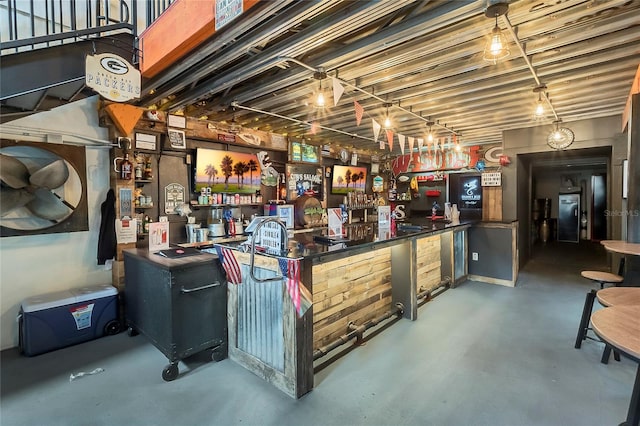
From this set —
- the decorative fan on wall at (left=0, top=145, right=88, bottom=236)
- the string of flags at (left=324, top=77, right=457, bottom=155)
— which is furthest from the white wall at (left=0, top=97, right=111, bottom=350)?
the string of flags at (left=324, top=77, right=457, bottom=155)

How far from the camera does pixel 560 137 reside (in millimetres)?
5797

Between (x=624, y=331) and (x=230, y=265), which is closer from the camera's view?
(x=624, y=331)

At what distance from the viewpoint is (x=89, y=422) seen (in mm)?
2180

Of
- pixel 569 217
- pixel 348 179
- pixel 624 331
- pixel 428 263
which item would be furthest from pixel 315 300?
pixel 569 217

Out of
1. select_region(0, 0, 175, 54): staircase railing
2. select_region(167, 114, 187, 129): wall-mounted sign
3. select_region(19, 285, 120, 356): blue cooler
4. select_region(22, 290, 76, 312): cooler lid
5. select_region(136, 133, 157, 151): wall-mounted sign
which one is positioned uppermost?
select_region(0, 0, 175, 54): staircase railing

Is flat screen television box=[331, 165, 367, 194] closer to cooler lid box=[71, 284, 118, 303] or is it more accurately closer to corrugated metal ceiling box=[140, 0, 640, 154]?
corrugated metal ceiling box=[140, 0, 640, 154]

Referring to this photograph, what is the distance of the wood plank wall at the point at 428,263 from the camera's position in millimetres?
4598

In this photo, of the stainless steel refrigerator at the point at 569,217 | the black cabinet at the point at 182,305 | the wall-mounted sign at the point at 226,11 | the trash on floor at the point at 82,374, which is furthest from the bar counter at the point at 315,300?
the stainless steel refrigerator at the point at 569,217

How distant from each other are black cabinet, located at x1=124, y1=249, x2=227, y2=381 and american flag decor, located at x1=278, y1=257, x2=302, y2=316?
0.91 metres

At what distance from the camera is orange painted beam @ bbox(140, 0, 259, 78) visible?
99.0 inches

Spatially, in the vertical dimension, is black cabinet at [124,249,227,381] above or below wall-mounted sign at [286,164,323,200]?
below

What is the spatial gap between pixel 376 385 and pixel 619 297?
186 centimetres

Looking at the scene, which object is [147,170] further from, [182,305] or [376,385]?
[376,385]

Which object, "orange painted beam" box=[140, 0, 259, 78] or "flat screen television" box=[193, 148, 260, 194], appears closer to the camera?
"orange painted beam" box=[140, 0, 259, 78]
